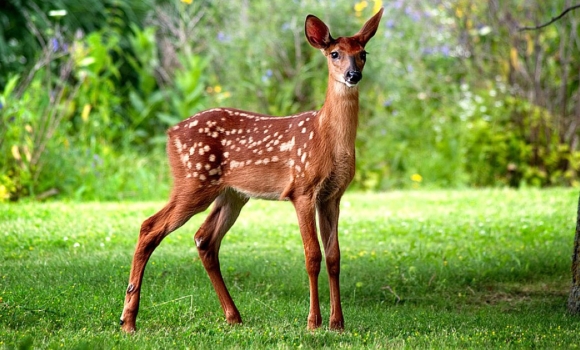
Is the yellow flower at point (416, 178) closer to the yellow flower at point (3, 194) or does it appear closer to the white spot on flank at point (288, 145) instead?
the yellow flower at point (3, 194)

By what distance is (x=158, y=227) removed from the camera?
5691 mm

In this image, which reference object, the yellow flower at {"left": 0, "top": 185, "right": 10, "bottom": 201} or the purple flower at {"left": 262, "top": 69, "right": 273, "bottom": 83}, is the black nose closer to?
the yellow flower at {"left": 0, "top": 185, "right": 10, "bottom": 201}

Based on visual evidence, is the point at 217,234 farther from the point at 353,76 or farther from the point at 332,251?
the point at 353,76

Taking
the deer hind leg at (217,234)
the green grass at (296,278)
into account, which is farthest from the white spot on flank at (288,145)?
the green grass at (296,278)

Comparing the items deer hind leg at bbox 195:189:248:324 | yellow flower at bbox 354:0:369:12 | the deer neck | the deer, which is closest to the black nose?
the deer

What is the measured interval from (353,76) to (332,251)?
3.70 ft

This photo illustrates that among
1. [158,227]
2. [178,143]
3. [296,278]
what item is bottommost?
[296,278]

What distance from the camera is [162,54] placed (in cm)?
1494

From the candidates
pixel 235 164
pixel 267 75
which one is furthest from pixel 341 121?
pixel 267 75

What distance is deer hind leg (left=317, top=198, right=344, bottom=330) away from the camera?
217 inches

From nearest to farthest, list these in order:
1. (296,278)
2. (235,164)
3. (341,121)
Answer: (341,121)
(235,164)
(296,278)

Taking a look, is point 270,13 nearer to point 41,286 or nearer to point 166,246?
point 166,246

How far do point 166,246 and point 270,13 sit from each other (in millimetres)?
6172

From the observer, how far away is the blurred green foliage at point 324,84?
1206 centimetres
